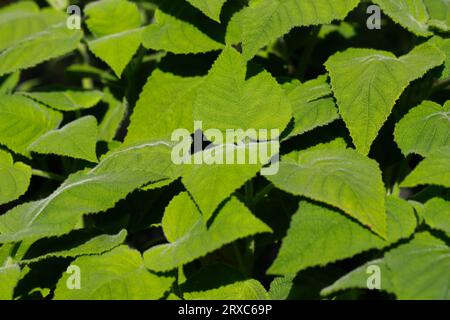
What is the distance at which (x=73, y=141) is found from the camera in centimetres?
173

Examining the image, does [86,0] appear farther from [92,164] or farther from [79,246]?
[79,246]

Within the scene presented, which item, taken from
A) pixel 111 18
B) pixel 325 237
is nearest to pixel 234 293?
pixel 325 237

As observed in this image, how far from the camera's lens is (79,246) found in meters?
1.53

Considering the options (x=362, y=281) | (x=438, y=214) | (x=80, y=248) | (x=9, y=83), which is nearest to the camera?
(x=362, y=281)

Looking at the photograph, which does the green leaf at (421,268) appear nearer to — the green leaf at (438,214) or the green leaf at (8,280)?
the green leaf at (438,214)

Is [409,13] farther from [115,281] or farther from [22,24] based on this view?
[22,24]

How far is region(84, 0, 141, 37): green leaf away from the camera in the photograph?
2.10 meters

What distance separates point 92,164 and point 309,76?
2.55 feet

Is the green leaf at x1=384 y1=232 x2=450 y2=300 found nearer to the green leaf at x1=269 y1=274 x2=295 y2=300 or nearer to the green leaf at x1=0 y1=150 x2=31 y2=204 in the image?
the green leaf at x1=269 y1=274 x2=295 y2=300

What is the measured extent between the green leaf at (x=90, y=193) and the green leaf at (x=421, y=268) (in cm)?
51

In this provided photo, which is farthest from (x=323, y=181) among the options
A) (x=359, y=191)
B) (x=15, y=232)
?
(x=15, y=232)

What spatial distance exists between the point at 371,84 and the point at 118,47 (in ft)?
2.35

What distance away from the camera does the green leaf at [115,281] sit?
1.39 metres

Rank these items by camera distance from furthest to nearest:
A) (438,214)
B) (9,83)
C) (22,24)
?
(22,24) → (9,83) → (438,214)
